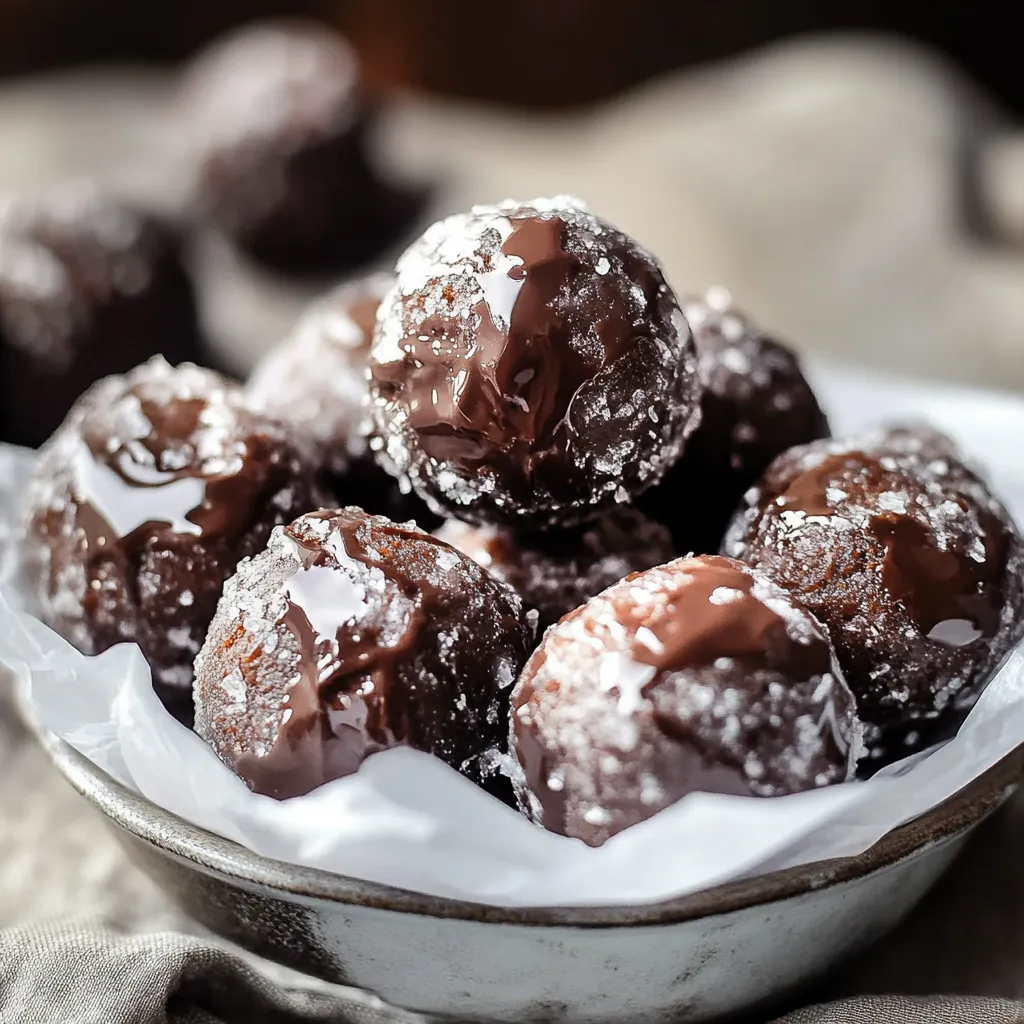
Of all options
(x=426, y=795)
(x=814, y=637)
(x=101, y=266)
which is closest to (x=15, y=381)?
(x=101, y=266)

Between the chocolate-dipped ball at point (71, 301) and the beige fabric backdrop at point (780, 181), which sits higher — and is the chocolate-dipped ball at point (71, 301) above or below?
below

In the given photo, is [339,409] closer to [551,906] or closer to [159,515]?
[159,515]

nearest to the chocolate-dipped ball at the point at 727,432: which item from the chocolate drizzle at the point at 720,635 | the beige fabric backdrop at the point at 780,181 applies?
the chocolate drizzle at the point at 720,635

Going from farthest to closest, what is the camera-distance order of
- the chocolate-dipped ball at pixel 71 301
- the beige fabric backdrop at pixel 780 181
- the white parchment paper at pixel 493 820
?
1. the beige fabric backdrop at pixel 780 181
2. the chocolate-dipped ball at pixel 71 301
3. the white parchment paper at pixel 493 820

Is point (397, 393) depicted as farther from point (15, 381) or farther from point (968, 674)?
point (15, 381)

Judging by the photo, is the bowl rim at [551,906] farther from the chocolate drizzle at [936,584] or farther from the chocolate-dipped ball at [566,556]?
the chocolate-dipped ball at [566,556]

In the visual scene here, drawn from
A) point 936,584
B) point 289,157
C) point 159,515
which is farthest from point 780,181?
point 159,515
